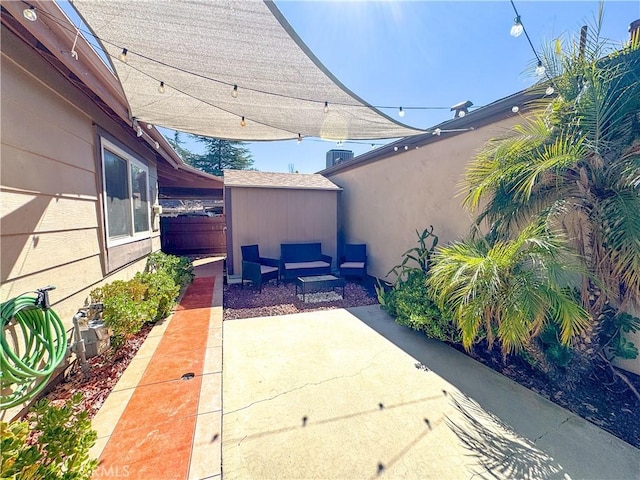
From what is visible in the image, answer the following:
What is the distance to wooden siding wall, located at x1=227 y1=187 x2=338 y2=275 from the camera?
6770mm

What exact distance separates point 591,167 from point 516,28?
55.9 inches

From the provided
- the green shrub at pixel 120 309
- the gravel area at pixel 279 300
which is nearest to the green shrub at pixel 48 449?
the green shrub at pixel 120 309

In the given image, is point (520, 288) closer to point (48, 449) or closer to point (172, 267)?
point (48, 449)

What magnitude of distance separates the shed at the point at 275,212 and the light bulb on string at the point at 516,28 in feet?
17.5

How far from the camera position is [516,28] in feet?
7.78

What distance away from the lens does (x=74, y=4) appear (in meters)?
1.86

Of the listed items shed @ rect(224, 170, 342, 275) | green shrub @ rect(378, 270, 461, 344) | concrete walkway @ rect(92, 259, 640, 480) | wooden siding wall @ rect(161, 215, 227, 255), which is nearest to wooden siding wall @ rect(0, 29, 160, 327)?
concrete walkway @ rect(92, 259, 640, 480)

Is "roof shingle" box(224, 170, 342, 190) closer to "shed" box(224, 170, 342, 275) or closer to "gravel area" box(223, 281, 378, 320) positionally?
"shed" box(224, 170, 342, 275)

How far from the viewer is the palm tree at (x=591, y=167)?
218 centimetres

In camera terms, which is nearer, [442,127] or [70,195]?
[70,195]

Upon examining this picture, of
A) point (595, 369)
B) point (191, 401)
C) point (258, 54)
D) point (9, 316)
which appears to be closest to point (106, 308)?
point (9, 316)

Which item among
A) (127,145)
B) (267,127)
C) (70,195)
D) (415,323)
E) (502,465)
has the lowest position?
(502,465)

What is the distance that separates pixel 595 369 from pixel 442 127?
3693 millimetres

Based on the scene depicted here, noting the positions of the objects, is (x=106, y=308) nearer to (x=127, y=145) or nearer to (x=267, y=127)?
(x=127, y=145)
